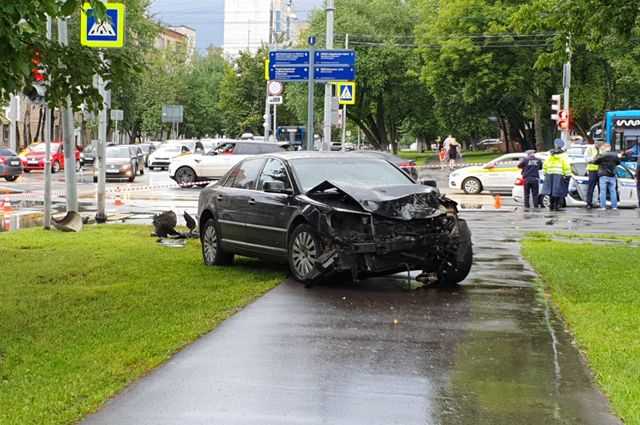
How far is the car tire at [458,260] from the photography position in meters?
11.0

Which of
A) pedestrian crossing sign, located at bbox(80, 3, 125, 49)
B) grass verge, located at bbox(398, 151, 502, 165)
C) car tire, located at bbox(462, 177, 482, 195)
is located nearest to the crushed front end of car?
pedestrian crossing sign, located at bbox(80, 3, 125, 49)

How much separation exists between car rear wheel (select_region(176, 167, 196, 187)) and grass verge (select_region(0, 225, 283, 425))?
65.5ft

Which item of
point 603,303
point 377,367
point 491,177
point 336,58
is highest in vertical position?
point 336,58

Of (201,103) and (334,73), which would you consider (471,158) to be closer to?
(201,103)

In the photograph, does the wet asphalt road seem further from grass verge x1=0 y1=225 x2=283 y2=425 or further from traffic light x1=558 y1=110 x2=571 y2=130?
traffic light x1=558 y1=110 x2=571 y2=130

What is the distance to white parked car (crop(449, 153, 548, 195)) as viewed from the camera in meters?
32.8

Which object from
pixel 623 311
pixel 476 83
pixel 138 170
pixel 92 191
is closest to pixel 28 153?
pixel 138 170

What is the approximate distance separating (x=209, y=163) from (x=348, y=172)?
81.3ft

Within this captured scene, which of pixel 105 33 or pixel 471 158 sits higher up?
pixel 105 33

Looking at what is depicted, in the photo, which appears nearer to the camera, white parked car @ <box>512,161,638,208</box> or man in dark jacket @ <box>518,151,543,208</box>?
man in dark jacket @ <box>518,151,543,208</box>

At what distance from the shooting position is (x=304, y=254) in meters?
11.1

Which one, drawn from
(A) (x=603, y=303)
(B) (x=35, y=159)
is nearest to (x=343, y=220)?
(A) (x=603, y=303)

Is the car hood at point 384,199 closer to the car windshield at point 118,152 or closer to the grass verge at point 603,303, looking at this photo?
the grass verge at point 603,303

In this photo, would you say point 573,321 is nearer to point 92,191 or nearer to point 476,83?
point 92,191
